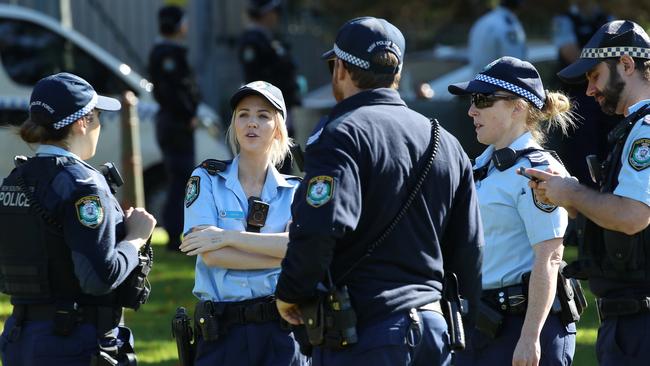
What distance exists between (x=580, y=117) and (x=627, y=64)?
19.8 ft

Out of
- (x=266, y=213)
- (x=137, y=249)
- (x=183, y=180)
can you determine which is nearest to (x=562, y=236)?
(x=266, y=213)

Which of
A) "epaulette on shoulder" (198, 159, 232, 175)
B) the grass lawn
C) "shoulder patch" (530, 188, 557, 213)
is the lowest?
the grass lawn

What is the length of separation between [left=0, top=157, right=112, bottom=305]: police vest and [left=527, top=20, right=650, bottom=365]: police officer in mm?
1882

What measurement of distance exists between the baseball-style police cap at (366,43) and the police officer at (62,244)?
47.5 inches

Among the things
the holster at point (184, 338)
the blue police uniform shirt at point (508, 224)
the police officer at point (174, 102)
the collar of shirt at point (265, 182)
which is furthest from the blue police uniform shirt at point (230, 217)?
the police officer at point (174, 102)

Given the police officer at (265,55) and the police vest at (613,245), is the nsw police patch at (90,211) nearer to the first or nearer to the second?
the police vest at (613,245)

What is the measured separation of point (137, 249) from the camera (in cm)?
497

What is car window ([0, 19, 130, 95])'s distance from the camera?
41.5 ft

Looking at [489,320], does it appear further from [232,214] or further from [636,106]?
[232,214]

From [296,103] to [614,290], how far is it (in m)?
7.86

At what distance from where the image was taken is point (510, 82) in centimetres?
510

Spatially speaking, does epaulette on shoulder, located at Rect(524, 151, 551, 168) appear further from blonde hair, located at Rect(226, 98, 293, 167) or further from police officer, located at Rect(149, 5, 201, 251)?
police officer, located at Rect(149, 5, 201, 251)

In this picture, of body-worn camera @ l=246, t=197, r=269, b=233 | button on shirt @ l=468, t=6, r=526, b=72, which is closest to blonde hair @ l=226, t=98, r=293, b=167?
body-worn camera @ l=246, t=197, r=269, b=233

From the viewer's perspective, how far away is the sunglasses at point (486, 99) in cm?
511
